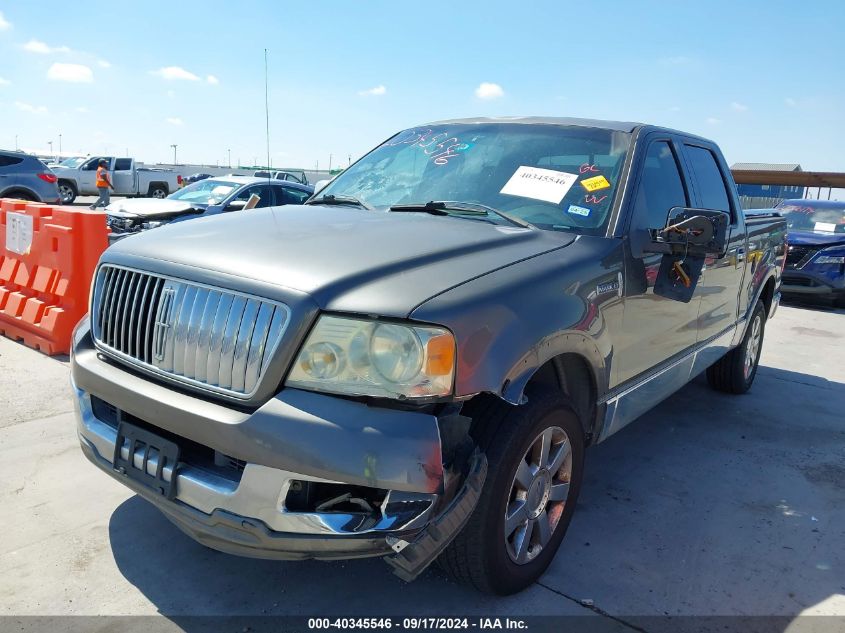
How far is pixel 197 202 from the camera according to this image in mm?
10234

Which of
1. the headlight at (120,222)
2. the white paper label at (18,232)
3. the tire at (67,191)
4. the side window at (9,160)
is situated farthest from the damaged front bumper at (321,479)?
the tire at (67,191)

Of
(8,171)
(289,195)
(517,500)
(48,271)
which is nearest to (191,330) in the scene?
(517,500)

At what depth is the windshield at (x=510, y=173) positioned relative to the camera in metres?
3.11

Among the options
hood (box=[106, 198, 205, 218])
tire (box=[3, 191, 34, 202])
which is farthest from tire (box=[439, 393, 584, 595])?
tire (box=[3, 191, 34, 202])

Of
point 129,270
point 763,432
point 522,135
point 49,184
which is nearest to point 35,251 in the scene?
point 129,270

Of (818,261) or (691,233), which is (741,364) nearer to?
(691,233)

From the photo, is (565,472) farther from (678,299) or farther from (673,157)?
(673,157)

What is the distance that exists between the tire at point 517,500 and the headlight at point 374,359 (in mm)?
381

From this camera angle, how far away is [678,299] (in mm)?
3461

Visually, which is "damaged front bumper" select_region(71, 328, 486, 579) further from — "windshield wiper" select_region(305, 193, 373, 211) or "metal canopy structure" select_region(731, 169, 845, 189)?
"metal canopy structure" select_region(731, 169, 845, 189)

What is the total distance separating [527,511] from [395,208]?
5.10 ft

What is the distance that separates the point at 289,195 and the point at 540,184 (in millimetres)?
8548

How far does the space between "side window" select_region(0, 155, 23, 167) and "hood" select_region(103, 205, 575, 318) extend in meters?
14.0

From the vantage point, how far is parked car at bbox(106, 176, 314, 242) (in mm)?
9227
